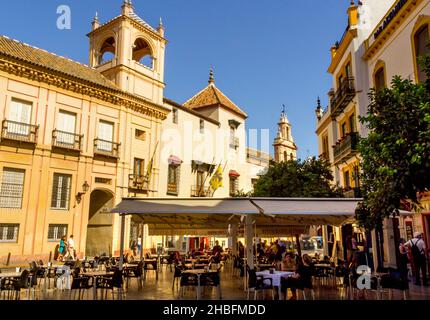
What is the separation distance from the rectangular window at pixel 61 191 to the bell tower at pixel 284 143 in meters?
39.8

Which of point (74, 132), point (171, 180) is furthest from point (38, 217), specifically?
point (171, 180)

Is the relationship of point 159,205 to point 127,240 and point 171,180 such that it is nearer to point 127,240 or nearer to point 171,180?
point 127,240

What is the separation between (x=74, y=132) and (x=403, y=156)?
20.4 metres

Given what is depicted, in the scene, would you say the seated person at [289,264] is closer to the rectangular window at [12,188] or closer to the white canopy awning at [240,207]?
the white canopy awning at [240,207]

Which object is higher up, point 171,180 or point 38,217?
point 171,180

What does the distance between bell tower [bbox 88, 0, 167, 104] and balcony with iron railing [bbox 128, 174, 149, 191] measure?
629 centimetres

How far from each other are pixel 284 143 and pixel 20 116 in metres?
44.4

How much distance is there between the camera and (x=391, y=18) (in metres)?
17.2

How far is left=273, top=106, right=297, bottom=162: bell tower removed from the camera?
191 ft

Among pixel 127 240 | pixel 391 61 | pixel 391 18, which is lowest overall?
pixel 127 240

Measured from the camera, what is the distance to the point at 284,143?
59.1m

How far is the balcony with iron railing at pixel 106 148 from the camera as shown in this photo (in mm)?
23769

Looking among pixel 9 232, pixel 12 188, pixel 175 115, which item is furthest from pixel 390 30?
pixel 9 232

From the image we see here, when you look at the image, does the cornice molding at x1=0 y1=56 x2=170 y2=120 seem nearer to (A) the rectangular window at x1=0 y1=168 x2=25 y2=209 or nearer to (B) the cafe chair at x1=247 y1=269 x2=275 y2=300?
(A) the rectangular window at x1=0 y1=168 x2=25 y2=209
